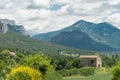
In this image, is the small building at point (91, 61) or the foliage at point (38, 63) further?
the small building at point (91, 61)

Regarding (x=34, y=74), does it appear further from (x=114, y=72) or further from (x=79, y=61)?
(x=79, y=61)

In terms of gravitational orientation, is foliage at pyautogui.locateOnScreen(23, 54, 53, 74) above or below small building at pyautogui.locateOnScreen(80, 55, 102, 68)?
above

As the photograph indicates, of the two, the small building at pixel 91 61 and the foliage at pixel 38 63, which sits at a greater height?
the foliage at pixel 38 63

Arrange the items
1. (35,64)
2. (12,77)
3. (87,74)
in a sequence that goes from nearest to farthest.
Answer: (12,77) < (35,64) < (87,74)

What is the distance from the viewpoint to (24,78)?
5788cm

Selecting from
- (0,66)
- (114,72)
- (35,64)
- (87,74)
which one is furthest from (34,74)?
(87,74)

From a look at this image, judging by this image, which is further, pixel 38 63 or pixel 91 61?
pixel 91 61

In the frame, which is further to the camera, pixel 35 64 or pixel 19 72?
pixel 35 64

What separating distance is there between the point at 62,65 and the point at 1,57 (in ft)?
134

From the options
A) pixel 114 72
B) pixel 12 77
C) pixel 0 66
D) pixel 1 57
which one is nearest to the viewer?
pixel 12 77

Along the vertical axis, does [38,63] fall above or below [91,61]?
above

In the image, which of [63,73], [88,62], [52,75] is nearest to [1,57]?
[63,73]

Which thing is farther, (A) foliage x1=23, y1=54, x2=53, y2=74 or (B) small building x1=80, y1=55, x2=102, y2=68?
(B) small building x1=80, y1=55, x2=102, y2=68

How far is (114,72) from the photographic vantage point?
221 feet
